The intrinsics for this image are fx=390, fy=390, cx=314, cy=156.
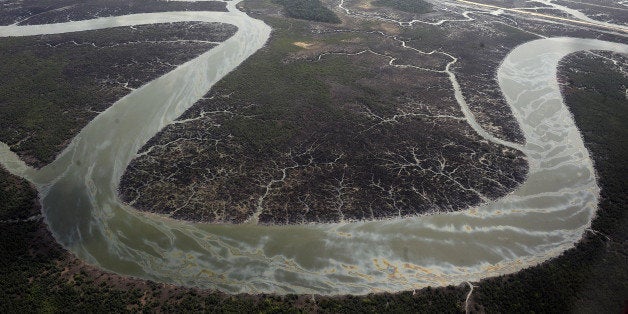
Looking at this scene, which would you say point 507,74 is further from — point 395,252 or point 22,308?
point 22,308

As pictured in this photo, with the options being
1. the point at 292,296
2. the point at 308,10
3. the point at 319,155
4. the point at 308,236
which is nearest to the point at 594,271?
the point at 308,236

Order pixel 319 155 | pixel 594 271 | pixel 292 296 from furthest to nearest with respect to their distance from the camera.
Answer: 1. pixel 319 155
2. pixel 594 271
3. pixel 292 296

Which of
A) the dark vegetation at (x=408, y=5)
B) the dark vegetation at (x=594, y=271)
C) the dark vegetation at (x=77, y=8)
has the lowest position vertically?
the dark vegetation at (x=594, y=271)

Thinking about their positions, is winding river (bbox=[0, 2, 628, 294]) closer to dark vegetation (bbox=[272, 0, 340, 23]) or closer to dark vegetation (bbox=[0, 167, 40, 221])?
dark vegetation (bbox=[0, 167, 40, 221])

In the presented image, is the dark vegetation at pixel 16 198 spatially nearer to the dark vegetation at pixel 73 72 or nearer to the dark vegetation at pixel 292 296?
the dark vegetation at pixel 292 296

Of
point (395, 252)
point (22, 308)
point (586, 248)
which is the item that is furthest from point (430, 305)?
point (22, 308)

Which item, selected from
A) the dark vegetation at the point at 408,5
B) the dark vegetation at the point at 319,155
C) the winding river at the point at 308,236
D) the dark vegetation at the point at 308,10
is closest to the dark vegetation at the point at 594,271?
the winding river at the point at 308,236

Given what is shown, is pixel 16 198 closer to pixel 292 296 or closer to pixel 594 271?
pixel 292 296
